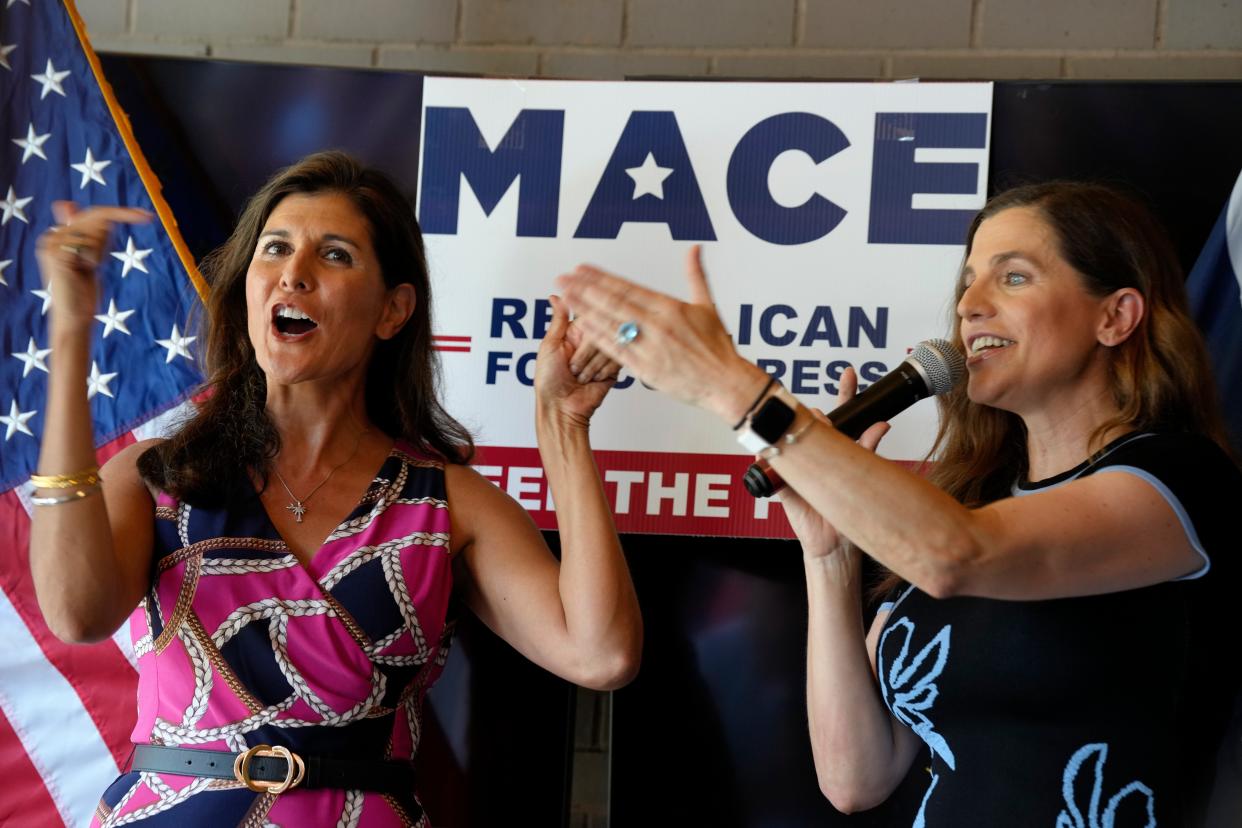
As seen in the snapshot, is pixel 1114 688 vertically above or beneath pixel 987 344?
beneath

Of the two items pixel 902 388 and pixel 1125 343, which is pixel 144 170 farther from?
pixel 1125 343

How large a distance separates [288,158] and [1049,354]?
1640mm

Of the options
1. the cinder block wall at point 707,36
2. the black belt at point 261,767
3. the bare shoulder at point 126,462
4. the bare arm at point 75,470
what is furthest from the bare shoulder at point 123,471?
the cinder block wall at point 707,36

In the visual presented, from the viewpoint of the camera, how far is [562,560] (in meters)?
1.88

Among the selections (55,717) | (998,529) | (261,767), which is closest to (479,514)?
(261,767)

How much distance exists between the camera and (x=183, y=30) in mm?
3043

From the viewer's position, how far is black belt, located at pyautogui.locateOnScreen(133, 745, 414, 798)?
5.58ft

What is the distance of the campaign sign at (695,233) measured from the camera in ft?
8.14

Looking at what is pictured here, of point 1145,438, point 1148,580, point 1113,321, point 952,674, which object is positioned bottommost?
point 952,674

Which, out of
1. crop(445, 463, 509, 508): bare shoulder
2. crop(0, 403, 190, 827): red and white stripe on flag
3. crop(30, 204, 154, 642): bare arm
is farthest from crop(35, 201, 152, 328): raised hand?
crop(0, 403, 190, 827): red and white stripe on flag

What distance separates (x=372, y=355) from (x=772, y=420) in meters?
0.95

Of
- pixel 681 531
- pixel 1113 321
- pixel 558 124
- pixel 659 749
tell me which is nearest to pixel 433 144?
pixel 558 124

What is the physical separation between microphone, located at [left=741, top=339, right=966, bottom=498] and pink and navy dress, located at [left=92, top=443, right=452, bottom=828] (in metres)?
0.55

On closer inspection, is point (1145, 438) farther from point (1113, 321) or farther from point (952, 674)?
point (952, 674)
